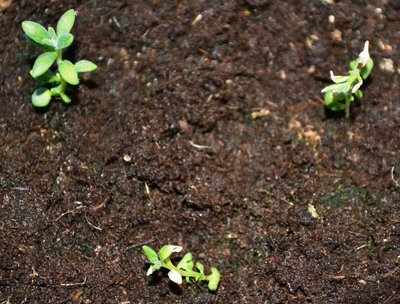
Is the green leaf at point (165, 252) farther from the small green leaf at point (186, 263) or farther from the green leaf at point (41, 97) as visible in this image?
the green leaf at point (41, 97)

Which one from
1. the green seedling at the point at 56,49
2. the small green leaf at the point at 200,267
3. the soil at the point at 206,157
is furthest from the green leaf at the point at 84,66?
the small green leaf at the point at 200,267

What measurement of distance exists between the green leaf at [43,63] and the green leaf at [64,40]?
0.03m

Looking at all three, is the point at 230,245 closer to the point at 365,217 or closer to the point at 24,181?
the point at 365,217

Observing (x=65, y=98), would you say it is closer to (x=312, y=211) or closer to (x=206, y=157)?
(x=206, y=157)

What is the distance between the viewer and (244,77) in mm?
1890

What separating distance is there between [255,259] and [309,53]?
67 cm

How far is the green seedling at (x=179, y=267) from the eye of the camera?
167cm

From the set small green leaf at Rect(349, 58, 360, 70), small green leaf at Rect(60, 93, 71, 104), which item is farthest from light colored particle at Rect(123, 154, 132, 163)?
small green leaf at Rect(349, 58, 360, 70)

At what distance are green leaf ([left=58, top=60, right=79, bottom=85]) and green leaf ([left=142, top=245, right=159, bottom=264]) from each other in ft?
1.71

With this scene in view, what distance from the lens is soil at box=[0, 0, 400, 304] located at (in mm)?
1764

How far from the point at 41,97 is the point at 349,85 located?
0.92 metres

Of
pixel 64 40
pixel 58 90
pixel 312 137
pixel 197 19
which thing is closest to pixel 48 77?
pixel 58 90

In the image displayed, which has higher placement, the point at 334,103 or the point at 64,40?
the point at 64,40

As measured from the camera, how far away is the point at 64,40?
1701 millimetres
